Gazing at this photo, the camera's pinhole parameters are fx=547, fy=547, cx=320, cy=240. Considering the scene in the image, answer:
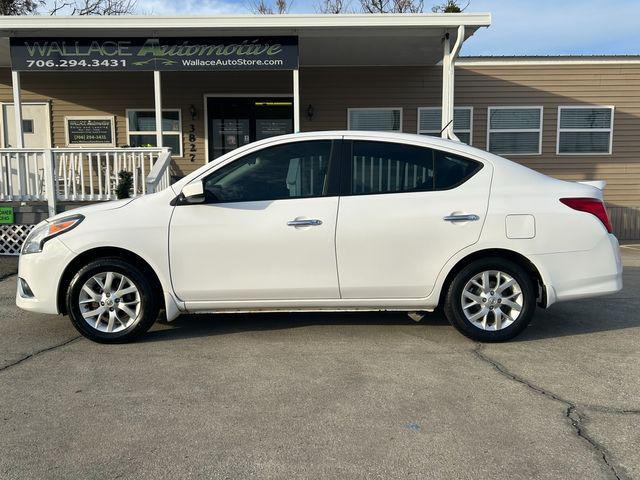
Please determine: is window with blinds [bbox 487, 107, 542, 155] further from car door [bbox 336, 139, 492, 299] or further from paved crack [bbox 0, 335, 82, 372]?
paved crack [bbox 0, 335, 82, 372]

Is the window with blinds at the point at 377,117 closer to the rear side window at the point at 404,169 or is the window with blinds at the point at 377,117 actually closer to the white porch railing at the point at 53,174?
the white porch railing at the point at 53,174

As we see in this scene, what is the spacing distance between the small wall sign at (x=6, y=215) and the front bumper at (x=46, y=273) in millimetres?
4981

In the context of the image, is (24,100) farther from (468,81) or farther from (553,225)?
(553,225)

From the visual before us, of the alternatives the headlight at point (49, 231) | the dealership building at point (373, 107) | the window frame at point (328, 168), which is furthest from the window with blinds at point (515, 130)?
the headlight at point (49, 231)

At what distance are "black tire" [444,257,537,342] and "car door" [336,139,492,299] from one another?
20cm

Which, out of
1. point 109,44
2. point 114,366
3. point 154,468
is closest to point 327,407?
point 154,468

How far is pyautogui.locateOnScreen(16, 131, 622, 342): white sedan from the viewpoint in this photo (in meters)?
4.50

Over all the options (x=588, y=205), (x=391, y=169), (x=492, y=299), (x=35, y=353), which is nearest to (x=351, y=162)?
(x=391, y=169)

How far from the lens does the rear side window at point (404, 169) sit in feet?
15.2

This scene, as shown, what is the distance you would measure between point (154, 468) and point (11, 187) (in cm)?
778

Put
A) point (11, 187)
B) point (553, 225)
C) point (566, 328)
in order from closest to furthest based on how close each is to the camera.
Answer: point (553, 225)
point (566, 328)
point (11, 187)

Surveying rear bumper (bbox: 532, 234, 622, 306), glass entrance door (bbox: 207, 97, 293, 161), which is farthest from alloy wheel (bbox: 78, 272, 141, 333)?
glass entrance door (bbox: 207, 97, 293, 161)

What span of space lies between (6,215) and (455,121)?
30.1 feet

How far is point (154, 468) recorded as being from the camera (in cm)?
274
